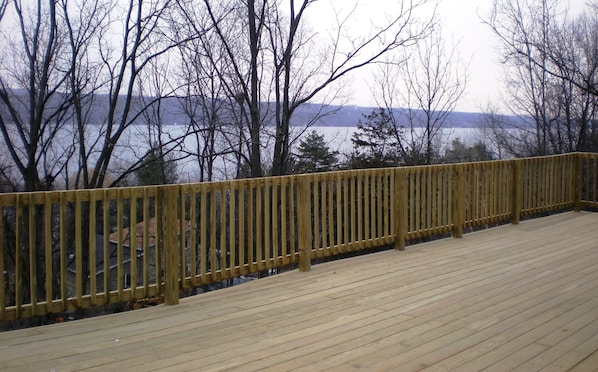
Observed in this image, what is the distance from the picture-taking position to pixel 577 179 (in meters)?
8.99

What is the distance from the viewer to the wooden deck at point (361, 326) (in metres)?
2.96

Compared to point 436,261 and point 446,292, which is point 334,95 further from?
point 446,292

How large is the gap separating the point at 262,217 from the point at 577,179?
5664 mm

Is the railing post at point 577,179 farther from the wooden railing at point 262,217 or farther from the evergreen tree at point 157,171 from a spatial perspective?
the evergreen tree at point 157,171

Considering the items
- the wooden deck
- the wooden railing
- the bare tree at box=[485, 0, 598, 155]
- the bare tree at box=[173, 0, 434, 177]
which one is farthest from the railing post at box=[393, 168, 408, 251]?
the bare tree at box=[485, 0, 598, 155]

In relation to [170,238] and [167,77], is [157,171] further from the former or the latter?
[170,238]

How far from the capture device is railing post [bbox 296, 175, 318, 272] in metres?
5.20

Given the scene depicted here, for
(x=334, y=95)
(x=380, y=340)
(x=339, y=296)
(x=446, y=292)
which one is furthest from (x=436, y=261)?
(x=334, y=95)

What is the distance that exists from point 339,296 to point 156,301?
156 centimetres

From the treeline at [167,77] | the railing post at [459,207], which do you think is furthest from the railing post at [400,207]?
the treeline at [167,77]

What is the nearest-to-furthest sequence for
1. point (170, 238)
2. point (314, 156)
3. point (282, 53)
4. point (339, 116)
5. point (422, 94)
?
point (170, 238), point (282, 53), point (314, 156), point (339, 116), point (422, 94)

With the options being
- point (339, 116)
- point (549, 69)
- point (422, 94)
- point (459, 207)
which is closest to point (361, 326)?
point (459, 207)

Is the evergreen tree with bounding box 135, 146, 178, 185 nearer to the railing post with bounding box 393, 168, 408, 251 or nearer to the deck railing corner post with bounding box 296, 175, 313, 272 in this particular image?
the railing post with bounding box 393, 168, 408, 251

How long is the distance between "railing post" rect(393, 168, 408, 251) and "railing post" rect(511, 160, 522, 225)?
2.47 m
